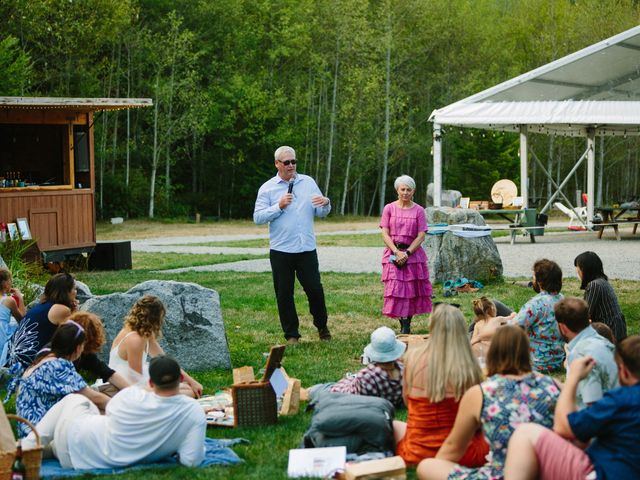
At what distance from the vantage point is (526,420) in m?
4.66

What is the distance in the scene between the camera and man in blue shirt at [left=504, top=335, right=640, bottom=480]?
415 cm


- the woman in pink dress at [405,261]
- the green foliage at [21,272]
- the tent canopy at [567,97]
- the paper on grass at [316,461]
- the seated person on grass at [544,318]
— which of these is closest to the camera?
the paper on grass at [316,461]

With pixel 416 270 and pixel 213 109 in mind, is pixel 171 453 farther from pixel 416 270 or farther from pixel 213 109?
pixel 213 109

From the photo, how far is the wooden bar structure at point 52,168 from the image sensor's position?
61.1 ft

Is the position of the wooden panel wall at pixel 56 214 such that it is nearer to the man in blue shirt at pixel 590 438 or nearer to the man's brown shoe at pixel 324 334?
the man's brown shoe at pixel 324 334

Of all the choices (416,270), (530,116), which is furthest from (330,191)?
(416,270)

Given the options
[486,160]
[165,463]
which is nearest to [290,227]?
[165,463]

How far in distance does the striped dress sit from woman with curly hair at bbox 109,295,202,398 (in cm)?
328

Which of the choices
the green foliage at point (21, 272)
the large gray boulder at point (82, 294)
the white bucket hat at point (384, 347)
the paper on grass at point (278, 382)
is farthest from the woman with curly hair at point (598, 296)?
the green foliage at point (21, 272)

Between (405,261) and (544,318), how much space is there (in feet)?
Answer: 7.76

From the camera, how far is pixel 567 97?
1845 cm

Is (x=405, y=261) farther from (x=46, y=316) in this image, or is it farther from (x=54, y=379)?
(x=54, y=379)

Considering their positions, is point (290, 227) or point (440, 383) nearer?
point (440, 383)

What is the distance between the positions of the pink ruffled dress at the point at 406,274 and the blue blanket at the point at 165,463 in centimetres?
420
